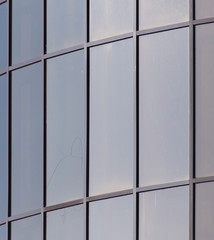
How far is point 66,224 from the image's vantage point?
20.4 meters

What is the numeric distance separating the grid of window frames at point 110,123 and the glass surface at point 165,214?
18mm

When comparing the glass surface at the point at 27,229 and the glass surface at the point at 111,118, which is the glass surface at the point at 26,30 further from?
the glass surface at the point at 27,229

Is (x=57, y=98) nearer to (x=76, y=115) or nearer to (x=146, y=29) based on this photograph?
(x=76, y=115)

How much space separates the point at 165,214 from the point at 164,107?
2.01 m

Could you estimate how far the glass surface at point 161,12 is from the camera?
64.5ft
